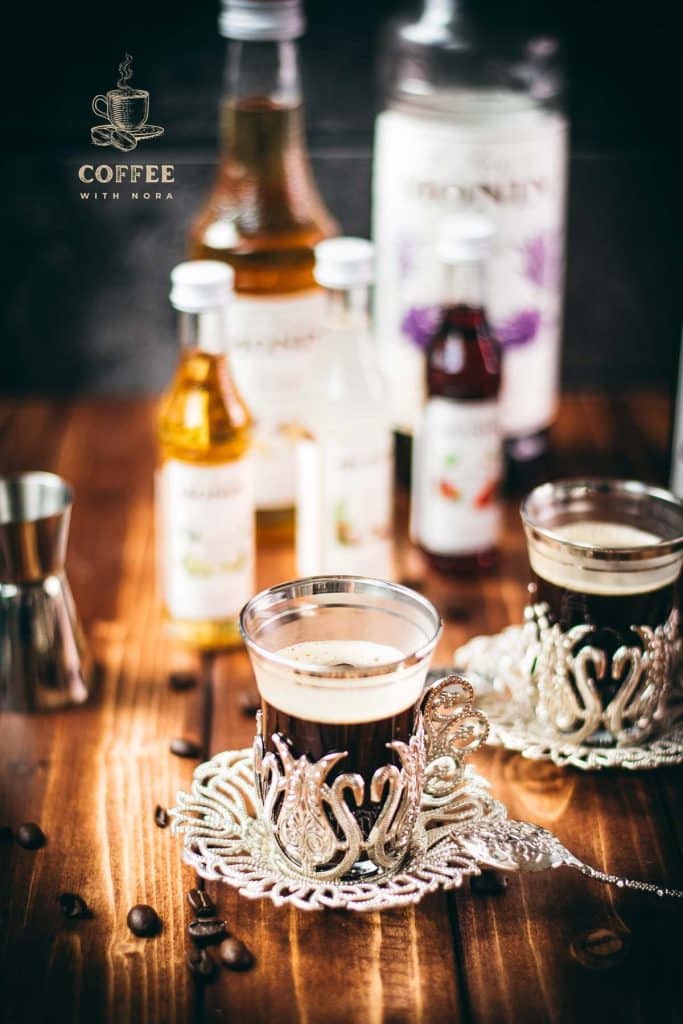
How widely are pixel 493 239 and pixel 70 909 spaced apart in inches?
29.1

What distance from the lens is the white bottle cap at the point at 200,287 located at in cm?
105

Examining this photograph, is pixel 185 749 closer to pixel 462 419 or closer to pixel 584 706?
pixel 584 706

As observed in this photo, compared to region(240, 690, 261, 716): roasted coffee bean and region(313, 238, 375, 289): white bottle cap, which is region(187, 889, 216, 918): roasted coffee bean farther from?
region(313, 238, 375, 289): white bottle cap

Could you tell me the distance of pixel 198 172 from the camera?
1.57m

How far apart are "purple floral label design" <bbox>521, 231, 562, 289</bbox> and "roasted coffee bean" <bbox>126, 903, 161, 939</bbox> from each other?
Answer: 75cm

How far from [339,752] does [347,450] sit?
41cm

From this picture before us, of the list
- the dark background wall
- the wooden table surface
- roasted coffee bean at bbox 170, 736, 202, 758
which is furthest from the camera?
the dark background wall

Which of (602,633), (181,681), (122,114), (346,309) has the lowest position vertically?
(181,681)

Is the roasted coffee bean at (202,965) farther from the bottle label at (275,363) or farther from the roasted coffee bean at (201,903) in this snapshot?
the bottle label at (275,363)

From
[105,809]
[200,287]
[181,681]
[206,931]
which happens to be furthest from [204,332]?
[206,931]

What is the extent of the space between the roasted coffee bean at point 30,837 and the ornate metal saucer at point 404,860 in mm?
84

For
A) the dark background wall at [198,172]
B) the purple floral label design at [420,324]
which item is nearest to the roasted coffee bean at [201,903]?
the purple floral label design at [420,324]

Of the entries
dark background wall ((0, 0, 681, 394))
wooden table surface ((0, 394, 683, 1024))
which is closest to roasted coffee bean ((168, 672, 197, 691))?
wooden table surface ((0, 394, 683, 1024))

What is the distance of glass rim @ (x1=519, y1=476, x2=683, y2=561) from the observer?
0.92m
